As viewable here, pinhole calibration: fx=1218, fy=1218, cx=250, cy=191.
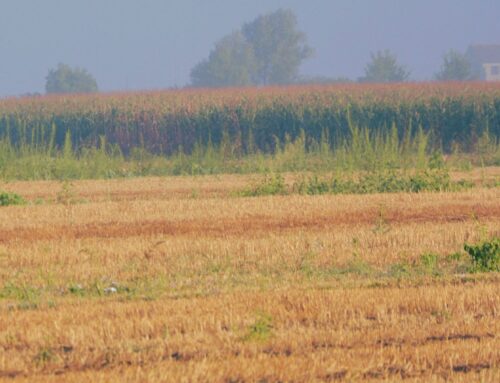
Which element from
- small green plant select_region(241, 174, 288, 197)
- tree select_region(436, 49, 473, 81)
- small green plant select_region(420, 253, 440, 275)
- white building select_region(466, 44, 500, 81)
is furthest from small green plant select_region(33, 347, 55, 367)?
white building select_region(466, 44, 500, 81)

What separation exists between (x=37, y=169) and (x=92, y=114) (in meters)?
14.1

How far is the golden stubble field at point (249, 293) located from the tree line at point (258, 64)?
85142 millimetres

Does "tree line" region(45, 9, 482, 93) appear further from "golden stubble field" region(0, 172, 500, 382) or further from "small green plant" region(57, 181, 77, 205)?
"golden stubble field" region(0, 172, 500, 382)

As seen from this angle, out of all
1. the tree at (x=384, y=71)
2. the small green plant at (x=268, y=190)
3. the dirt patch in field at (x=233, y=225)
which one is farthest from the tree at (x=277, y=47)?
the dirt patch in field at (x=233, y=225)

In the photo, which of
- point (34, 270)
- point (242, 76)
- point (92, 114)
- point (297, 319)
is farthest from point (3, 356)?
point (242, 76)

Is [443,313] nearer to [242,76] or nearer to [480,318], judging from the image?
[480,318]

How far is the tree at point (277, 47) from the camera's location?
127 metres

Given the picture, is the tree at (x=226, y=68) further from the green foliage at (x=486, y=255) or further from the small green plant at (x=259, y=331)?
the small green plant at (x=259, y=331)

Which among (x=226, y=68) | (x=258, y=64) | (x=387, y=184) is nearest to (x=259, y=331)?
(x=387, y=184)

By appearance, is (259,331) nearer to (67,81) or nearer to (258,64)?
(67,81)

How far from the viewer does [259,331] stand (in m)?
9.42

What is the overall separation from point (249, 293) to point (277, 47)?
12058 cm

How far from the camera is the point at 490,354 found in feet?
28.7

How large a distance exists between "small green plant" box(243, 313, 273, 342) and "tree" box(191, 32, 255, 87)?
107 m
